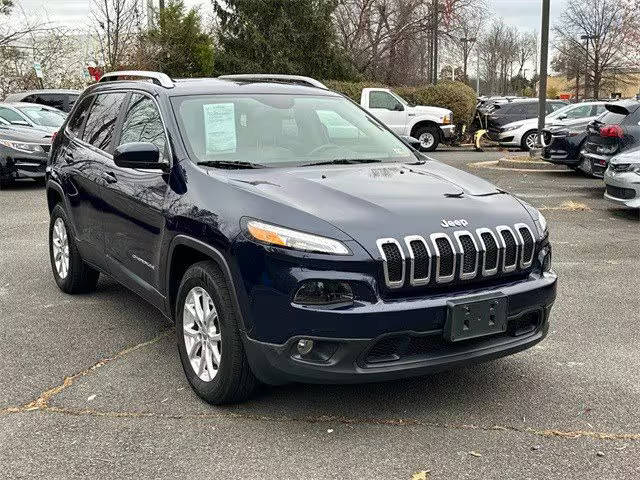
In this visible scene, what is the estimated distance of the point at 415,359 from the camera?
11.5ft

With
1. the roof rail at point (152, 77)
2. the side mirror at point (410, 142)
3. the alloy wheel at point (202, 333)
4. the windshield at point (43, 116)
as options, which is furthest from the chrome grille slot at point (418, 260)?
the windshield at point (43, 116)

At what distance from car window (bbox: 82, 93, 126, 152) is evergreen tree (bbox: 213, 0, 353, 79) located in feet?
78.0

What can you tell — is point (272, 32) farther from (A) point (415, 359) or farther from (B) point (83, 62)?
(A) point (415, 359)

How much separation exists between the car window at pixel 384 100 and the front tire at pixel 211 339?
18315 millimetres

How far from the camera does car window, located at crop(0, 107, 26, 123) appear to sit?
47.5ft

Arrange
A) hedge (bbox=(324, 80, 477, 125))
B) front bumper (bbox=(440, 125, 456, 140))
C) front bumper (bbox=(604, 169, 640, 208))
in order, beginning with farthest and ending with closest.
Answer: hedge (bbox=(324, 80, 477, 125)) → front bumper (bbox=(440, 125, 456, 140)) → front bumper (bbox=(604, 169, 640, 208))

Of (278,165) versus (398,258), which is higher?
(278,165)

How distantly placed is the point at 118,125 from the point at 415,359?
2.89 meters

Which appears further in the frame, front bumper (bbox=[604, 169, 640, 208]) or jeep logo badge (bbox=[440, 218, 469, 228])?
front bumper (bbox=[604, 169, 640, 208])

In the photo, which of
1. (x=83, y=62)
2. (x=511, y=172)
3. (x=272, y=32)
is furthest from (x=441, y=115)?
(x=83, y=62)

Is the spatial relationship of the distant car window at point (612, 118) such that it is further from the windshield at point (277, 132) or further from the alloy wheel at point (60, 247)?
the alloy wheel at point (60, 247)

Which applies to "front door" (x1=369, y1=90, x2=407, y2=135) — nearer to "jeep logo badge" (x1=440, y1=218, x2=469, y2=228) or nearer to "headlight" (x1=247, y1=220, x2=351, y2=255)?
"jeep logo badge" (x1=440, y1=218, x2=469, y2=228)

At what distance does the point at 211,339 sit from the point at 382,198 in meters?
1.12

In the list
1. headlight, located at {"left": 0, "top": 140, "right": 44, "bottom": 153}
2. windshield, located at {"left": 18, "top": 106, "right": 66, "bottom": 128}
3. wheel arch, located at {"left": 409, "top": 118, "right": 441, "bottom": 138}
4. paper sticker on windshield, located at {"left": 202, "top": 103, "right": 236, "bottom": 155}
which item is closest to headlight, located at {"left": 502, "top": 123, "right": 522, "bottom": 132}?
wheel arch, located at {"left": 409, "top": 118, "right": 441, "bottom": 138}
